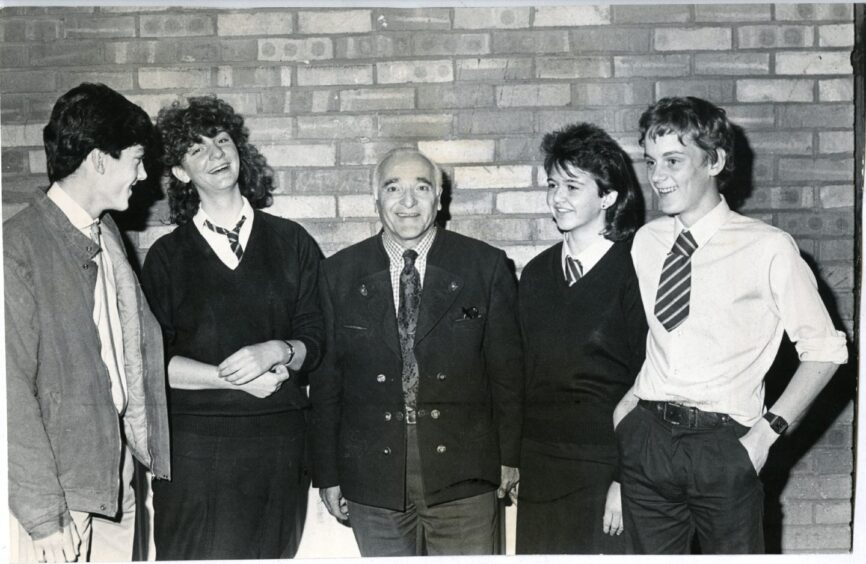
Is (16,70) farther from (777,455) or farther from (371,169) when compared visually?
(777,455)

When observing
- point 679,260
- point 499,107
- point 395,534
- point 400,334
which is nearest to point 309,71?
point 499,107

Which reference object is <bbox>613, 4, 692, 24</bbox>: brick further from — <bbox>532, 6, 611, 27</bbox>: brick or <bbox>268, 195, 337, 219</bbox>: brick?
<bbox>268, 195, 337, 219</bbox>: brick

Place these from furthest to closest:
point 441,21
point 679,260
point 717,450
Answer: point 441,21 < point 679,260 < point 717,450

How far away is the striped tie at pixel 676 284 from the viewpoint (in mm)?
2475

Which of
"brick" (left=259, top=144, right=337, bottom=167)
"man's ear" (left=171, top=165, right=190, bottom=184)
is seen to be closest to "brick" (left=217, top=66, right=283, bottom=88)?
"brick" (left=259, top=144, right=337, bottom=167)

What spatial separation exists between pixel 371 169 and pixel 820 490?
2.20 meters

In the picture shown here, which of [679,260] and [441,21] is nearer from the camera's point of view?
A: [679,260]

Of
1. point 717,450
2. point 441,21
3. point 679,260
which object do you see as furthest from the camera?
point 441,21

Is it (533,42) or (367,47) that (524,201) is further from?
(367,47)

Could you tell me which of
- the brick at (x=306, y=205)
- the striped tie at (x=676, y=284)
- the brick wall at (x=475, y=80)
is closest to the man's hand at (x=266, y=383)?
the brick at (x=306, y=205)

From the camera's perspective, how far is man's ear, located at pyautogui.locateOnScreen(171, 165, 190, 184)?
2.74 meters

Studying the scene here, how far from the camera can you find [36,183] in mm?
2832

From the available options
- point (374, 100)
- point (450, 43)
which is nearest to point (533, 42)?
point (450, 43)

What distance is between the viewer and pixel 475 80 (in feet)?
9.18
